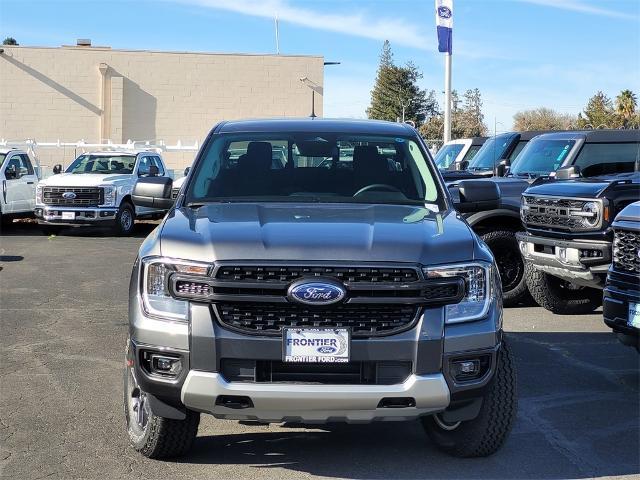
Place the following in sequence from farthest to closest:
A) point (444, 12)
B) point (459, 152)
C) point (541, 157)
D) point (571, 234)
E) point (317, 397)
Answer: point (444, 12)
point (459, 152)
point (541, 157)
point (571, 234)
point (317, 397)

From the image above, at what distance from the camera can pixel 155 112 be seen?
37062mm

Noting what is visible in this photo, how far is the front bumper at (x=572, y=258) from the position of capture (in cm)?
827

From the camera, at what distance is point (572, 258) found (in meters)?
8.49

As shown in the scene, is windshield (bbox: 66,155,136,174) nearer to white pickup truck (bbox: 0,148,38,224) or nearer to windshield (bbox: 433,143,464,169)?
white pickup truck (bbox: 0,148,38,224)

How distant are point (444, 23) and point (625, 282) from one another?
19390 millimetres

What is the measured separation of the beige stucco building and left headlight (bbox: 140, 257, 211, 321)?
32.3 m

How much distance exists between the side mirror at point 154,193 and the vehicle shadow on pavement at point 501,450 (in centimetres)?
159

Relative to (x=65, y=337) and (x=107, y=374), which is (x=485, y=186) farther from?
(x=65, y=337)

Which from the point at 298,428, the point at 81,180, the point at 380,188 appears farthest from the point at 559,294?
the point at 81,180

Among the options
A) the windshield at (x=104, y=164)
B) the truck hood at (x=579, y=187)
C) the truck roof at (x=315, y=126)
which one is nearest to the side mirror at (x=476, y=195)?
the truck roof at (x=315, y=126)

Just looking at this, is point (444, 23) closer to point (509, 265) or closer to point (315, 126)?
point (509, 265)

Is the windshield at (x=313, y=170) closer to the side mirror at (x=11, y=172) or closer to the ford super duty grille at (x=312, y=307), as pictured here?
the ford super duty grille at (x=312, y=307)

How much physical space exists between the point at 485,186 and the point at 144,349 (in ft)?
8.93

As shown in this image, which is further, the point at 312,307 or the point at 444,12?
the point at 444,12
